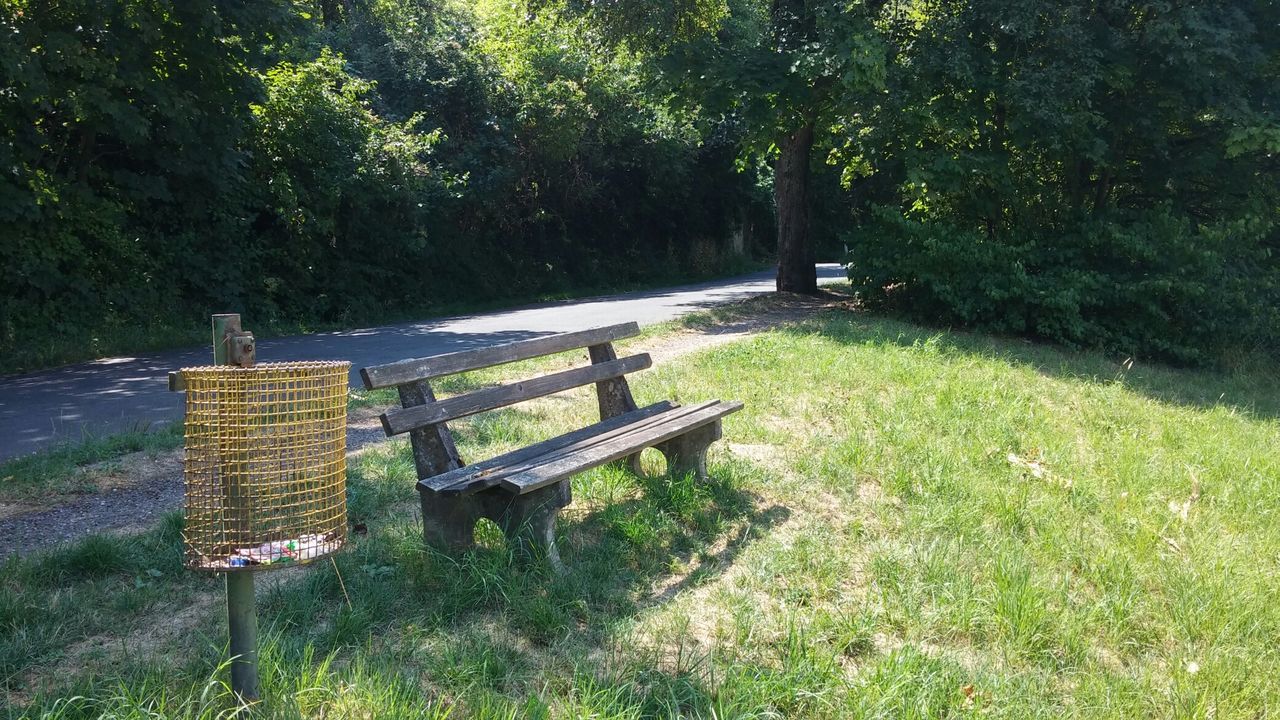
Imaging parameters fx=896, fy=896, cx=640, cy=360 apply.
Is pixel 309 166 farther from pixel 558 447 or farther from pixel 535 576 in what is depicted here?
pixel 535 576

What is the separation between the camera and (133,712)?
103 inches

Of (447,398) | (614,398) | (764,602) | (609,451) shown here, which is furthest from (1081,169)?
(447,398)

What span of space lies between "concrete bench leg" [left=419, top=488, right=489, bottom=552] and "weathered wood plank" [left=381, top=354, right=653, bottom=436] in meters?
0.34

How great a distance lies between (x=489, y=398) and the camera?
14.6 feet

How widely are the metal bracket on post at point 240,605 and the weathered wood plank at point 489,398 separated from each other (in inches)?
45.2

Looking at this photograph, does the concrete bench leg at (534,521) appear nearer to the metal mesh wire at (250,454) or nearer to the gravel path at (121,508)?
the metal mesh wire at (250,454)

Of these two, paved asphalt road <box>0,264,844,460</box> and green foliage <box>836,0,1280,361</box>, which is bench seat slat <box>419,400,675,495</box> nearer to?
paved asphalt road <box>0,264,844,460</box>

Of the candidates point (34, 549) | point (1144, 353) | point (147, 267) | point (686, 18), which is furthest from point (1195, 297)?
point (147, 267)

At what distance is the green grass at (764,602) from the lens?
302 centimetres

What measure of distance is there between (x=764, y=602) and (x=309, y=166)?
46.0ft

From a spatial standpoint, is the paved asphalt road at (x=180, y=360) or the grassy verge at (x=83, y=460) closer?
the grassy verge at (x=83, y=460)

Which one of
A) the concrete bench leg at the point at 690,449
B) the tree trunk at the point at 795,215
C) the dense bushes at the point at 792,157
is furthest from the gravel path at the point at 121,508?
the tree trunk at the point at 795,215

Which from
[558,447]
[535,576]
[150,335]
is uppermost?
[150,335]

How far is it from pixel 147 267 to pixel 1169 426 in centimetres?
1306
